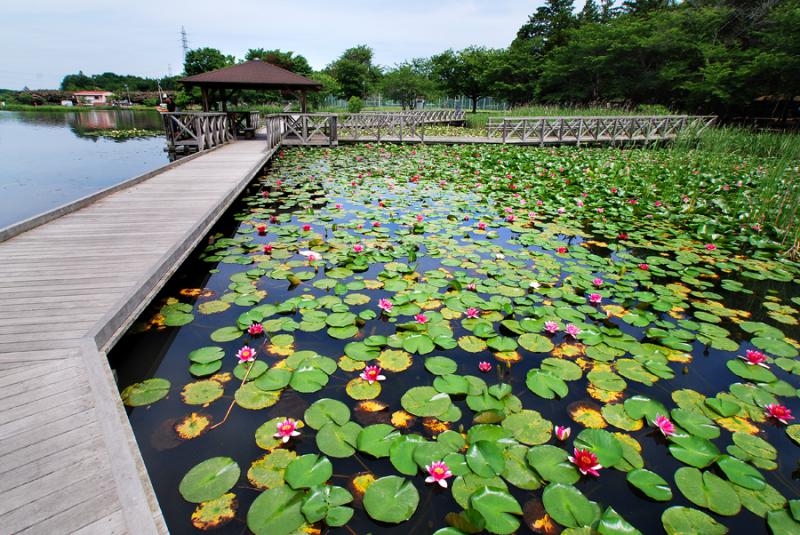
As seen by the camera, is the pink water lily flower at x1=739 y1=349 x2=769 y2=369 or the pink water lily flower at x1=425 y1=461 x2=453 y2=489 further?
the pink water lily flower at x1=739 y1=349 x2=769 y2=369

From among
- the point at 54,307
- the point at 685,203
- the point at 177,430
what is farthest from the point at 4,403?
the point at 685,203

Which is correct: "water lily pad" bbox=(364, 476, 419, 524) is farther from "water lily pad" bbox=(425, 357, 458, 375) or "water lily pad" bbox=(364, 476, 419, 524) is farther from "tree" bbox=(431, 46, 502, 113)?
"tree" bbox=(431, 46, 502, 113)

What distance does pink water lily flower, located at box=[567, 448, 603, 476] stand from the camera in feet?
4.68

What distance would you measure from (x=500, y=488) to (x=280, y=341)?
142 cm

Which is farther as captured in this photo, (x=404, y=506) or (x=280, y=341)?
(x=280, y=341)

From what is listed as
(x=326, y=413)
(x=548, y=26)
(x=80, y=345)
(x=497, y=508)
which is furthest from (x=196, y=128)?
(x=548, y=26)

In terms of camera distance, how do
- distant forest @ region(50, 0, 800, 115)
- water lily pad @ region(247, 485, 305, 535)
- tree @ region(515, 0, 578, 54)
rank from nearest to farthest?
water lily pad @ region(247, 485, 305, 535) → distant forest @ region(50, 0, 800, 115) → tree @ region(515, 0, 578, 54)

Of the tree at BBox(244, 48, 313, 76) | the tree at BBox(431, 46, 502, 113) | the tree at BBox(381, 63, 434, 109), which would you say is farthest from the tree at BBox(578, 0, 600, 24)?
the tree at BBox(244, 48, 313, 76)

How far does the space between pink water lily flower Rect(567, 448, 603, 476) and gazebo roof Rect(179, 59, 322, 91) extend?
11488mm

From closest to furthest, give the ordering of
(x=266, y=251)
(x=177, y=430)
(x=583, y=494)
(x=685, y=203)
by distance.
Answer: (x=583, y=494) < (x=177, y=430) < (x=266, y=251) < (x=685, y=203)

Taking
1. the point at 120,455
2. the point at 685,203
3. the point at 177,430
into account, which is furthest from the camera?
the point at 685,203

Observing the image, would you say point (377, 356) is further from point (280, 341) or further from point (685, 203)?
point (685, 203)

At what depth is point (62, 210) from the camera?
12.6ft

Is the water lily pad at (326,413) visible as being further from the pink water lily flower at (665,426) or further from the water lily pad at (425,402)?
the pink water lily flower at (665,426)
